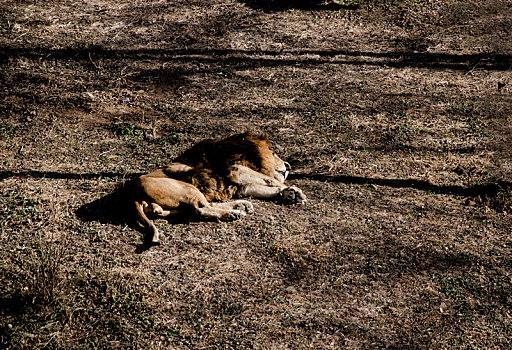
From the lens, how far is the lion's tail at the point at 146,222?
17.9ft

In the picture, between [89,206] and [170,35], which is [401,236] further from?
[170,35]

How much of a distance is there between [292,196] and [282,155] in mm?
1341

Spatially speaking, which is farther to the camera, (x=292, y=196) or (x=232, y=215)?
(x=292, y=196)

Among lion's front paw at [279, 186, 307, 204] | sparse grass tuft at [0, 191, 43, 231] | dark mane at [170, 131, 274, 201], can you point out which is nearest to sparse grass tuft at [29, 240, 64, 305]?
sparse grass tuft at [0, 191, 43, 231]

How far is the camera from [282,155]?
7.50 m

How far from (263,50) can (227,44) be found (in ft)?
2.78

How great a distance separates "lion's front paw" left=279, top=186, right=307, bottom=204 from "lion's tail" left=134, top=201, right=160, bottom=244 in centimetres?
171

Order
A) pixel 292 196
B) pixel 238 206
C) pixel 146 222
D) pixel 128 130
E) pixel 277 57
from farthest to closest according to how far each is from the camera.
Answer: pixel 277 57 < pixel 128 130 < pixel 292 196 < pixel 238 206 < pixel 146 222

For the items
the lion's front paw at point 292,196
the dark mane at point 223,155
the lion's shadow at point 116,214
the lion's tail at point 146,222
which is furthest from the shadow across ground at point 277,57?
the lion's tail at point 146,222

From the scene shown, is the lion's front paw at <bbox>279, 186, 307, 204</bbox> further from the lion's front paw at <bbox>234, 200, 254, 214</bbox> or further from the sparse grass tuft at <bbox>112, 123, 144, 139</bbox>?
the sparse grass tuft at <bbox>112, 123, 144, 139</bbox>

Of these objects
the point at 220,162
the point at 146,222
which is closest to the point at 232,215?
the point at 220,162

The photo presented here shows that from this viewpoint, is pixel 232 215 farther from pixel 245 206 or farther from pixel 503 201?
pixel 503 201

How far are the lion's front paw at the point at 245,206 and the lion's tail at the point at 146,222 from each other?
107 centimetres

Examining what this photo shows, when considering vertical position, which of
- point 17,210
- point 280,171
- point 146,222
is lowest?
point 17,210
